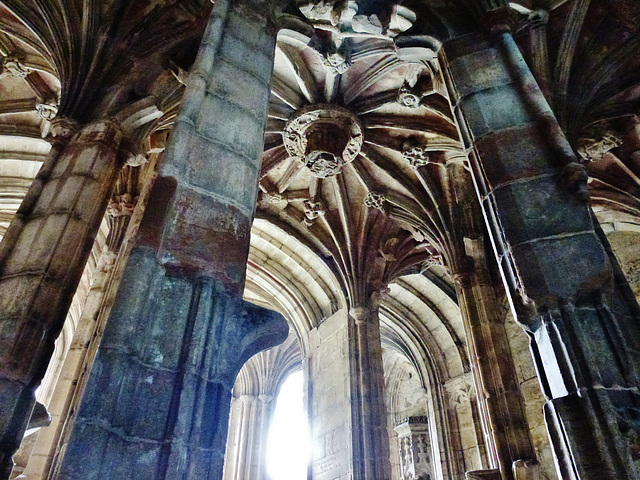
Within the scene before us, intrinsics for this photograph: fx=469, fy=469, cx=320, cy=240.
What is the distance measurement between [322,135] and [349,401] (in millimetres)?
5337

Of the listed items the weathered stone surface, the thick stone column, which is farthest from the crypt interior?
the thick stone column

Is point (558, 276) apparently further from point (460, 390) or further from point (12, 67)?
point (460, 390)

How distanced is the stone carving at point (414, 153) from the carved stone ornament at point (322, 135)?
44.7 inches

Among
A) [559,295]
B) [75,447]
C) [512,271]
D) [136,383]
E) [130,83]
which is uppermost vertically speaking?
[130,83]

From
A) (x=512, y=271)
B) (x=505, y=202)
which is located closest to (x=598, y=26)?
(x=505, y=202)

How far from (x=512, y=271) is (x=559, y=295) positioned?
396 mm

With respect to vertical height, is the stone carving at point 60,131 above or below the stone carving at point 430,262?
below

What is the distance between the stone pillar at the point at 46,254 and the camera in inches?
158

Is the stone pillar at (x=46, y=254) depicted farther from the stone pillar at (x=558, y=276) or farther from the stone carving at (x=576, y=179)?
the stone carving at (x=576, y=179)

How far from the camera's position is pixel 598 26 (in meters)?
7.42

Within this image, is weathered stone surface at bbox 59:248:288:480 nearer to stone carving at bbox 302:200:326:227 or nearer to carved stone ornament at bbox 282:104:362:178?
carved stone ornament at bbox 282:104:362:178

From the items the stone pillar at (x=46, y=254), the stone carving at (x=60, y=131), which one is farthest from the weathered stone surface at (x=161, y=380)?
the stone carving at (x=60, y=131)

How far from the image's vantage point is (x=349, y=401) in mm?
9453

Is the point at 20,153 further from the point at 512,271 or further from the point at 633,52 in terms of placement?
the point at 633,52
